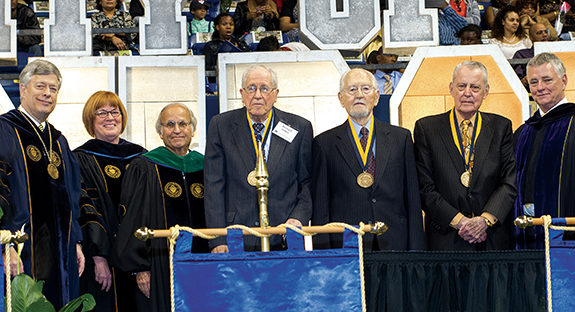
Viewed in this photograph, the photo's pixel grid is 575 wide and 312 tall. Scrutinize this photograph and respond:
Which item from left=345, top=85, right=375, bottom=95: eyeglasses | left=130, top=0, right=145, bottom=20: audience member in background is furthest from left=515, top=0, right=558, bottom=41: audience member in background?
left=130, top=0, right=145, bottom=20: audience member in background

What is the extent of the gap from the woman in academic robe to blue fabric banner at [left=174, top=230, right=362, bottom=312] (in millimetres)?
1547

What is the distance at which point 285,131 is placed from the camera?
377cm

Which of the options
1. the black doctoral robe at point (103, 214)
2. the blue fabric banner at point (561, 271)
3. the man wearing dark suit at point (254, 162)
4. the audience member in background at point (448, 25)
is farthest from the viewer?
the audience member in background at point (448, 25)

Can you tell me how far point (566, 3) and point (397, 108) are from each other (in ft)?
17.6

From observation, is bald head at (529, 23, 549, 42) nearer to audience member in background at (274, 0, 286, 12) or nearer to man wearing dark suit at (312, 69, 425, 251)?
audience member in background at (274, 0, 286, 12)

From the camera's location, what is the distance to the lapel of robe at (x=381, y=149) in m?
3.78

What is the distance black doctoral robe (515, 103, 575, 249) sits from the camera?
4.03 meters

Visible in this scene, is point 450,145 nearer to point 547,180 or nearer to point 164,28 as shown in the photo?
point 547,180

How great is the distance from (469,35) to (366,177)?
3.81 m

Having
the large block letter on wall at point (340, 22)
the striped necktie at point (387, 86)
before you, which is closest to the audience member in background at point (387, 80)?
the striped necktie at point (387, 86)

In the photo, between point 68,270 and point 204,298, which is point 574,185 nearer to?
point 204,298

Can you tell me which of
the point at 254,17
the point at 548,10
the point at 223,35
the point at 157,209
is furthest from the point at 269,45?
the point at 548,10

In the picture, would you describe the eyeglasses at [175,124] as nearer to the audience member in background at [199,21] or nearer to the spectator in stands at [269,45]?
the spectator in stands at [269,45]

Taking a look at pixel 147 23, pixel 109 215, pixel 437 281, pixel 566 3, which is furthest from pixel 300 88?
pixel 566 3
